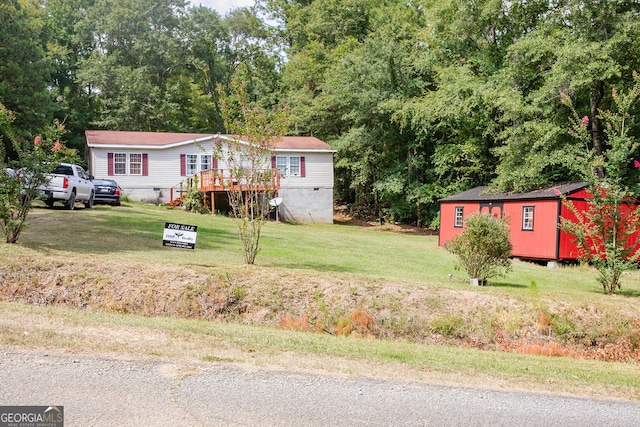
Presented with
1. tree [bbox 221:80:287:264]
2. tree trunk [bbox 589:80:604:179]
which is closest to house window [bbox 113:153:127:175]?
tree [bbox 221:80:287:264]

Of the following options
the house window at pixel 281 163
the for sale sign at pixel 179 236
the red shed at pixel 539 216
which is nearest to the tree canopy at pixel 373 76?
the red shed at pixel 539 216

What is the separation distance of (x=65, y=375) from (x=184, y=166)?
99.1 ft

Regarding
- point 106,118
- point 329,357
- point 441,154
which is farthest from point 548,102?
point 106,118

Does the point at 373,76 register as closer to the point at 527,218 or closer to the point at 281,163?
the point at 281,163

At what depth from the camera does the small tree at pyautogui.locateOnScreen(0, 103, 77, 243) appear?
11.7 m

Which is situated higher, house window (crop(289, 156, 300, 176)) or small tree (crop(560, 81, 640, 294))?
house window (crop(289, 156, 300, 176))

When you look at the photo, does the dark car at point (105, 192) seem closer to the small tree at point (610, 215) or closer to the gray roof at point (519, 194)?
the gray roof at point (519, 194)

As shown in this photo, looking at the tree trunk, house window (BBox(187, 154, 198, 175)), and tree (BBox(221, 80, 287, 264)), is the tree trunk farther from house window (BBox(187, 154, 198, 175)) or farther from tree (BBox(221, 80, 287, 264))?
house window (BBox(187, 154, 198, 175))

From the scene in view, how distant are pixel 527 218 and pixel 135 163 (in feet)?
72.9

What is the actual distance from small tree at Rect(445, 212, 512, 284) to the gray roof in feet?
22.8

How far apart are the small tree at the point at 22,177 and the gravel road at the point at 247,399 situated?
7080 millimetres

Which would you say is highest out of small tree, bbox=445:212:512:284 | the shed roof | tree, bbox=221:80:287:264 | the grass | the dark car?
the shed roof

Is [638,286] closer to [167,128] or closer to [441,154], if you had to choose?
[441,154]

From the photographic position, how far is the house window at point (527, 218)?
2222 centimetres
